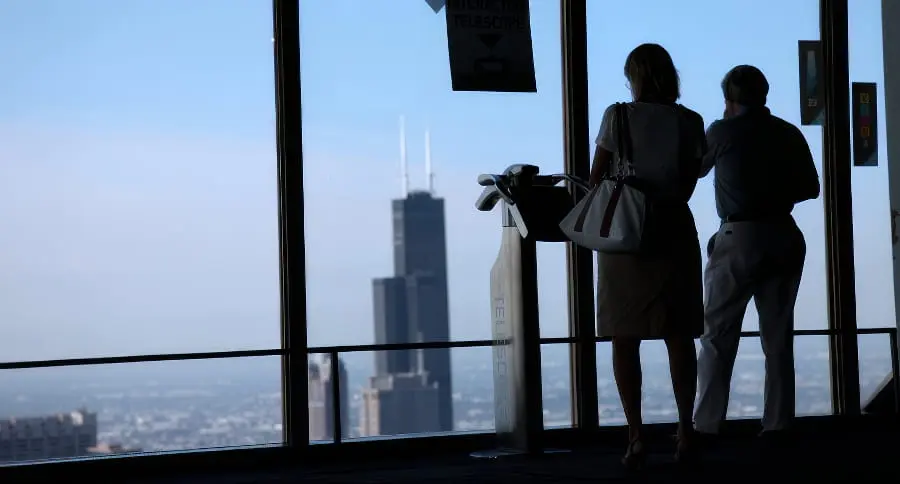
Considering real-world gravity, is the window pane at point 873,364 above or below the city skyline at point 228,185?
below

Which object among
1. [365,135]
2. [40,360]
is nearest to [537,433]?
[365,135]

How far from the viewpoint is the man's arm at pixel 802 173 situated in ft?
13.9

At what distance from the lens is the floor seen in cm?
343

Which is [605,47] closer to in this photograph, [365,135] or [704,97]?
[704,97]

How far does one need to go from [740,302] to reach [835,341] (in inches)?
66.7

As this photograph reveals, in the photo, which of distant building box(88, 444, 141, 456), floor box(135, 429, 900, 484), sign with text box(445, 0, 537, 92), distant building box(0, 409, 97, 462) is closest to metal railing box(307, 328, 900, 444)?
floor box(135, 429, 900, 484)

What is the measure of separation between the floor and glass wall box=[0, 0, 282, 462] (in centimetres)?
66

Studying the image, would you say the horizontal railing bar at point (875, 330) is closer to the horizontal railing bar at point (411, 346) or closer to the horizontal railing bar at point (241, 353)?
the horizontal railing bar at point (241, 353)

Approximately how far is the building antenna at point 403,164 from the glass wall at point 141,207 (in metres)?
0.57

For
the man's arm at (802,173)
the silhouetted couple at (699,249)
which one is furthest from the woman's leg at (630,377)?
the man's arm at (802,173)

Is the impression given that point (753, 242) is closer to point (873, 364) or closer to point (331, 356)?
point (331, 356)

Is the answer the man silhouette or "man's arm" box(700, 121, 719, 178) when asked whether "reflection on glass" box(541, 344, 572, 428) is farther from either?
"man's arm" box(700, 121, 719, 178)

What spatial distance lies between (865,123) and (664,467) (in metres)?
2.91

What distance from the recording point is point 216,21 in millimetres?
4879
